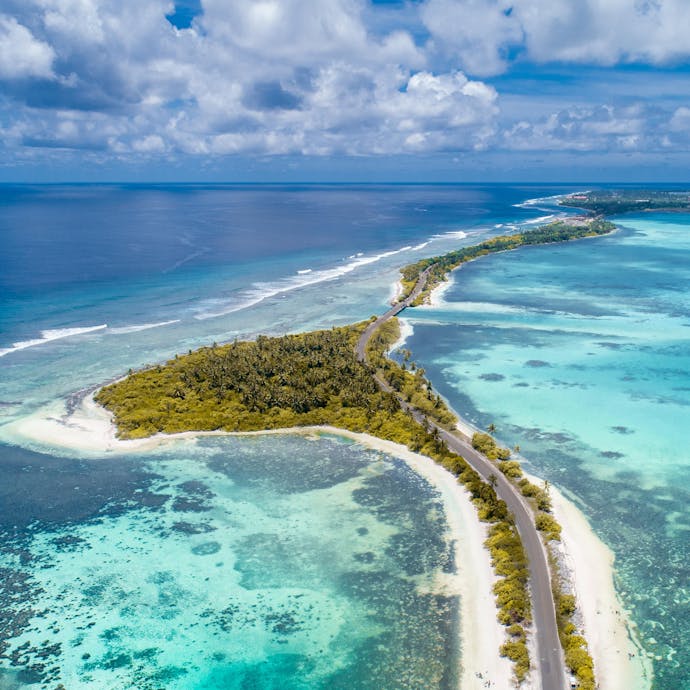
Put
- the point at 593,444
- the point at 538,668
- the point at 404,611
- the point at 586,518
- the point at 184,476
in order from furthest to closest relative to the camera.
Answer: the point at 593,444
the point at 184,476
the point at 586,518
the point at 404,611
the point at 538,668

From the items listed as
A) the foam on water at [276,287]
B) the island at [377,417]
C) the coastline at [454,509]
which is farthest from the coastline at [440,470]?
the foam on water at [276,287]

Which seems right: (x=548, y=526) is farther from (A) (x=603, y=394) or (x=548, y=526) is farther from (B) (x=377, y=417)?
(A) (x=603, y=394)

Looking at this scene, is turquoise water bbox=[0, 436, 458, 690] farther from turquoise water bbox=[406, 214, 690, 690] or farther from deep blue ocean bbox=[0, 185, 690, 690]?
turquoise water bbox=[406, 214, 690, 690]

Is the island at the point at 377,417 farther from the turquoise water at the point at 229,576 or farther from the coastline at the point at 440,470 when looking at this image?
the turquoise water at the point at 229,576

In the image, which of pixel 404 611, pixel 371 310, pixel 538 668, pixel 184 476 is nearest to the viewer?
pixel 538 668

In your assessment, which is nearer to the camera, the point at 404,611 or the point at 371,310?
the point at 404,611

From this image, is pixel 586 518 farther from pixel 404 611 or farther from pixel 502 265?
pixel 502 265

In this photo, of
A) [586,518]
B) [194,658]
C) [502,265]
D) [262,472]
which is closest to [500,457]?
[586,518]
